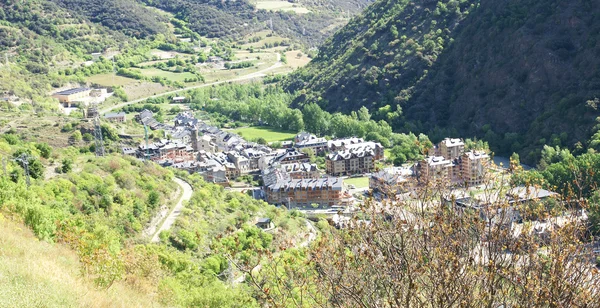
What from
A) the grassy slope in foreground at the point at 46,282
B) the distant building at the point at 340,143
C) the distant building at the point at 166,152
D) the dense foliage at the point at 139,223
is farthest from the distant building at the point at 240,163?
the grassy slope in foreground at the point at 46,282

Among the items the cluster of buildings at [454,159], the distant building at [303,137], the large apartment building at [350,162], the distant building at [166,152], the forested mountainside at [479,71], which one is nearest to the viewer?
the cluster of buildings at [454,159]

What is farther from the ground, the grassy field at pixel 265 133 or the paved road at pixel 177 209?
the paved road at pixel 177 209

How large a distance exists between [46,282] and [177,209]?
52.3 feet

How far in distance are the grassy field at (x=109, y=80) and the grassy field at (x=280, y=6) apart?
45.2 m

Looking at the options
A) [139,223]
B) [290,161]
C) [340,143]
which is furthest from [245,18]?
[139,223]

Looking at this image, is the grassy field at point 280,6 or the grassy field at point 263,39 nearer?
the grassy field at point 263,39

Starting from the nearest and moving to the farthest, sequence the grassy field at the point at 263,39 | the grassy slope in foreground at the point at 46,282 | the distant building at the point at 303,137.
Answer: the grassy slope in foreground at the point at 46,282 → the distant building at the point at 303,137 → the grassy field at the point at 263,39

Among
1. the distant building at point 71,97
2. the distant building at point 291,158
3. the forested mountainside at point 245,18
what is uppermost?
the forested mountainside at point 245,18

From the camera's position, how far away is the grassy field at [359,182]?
133ft

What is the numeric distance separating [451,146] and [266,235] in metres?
22.0

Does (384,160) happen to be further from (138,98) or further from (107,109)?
(138,98)

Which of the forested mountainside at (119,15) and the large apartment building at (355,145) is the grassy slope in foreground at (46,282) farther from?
the forested mountainside at (119,15)

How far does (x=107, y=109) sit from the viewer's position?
64.7 meters

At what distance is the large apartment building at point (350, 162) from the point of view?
43.5 m
